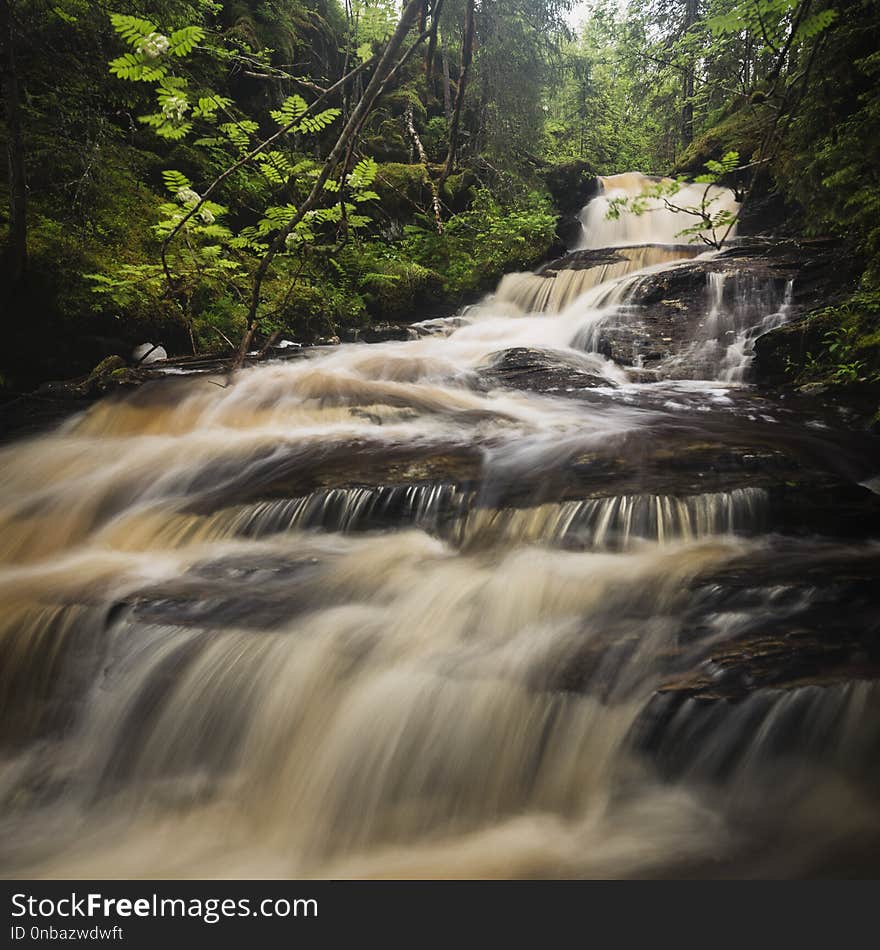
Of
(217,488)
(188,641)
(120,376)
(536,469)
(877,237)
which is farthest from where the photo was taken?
(120,376)

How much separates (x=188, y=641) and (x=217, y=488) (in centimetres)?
202

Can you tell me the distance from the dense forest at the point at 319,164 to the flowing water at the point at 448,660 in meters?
1.54

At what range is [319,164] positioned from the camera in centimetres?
946

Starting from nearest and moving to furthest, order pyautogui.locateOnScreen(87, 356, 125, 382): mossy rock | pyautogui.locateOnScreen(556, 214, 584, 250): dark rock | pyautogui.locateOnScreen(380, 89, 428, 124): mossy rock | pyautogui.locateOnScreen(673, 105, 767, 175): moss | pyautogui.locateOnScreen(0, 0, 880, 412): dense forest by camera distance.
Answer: pyautogui.locateOnScreen(0, 0, 880, 412): dense forest → pyautogui.locateOnScreen(87, 356, 125, 382): mossy rock → pyautogui.locateOnScreen(673, 105, 767, 175): moss → pyautogui.locateOnScreen(556, 214, 584, 250): dark rock → pyautogui.locateOnScreen(380, 89, 428, 124): mossy rock

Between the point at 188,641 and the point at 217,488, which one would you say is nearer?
the point at 188,641

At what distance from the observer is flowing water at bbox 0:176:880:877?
7.37 feet

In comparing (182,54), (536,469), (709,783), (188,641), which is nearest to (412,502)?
(536,469)

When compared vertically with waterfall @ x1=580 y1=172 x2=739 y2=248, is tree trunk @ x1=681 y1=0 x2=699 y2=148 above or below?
above

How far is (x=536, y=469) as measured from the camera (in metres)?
4.54

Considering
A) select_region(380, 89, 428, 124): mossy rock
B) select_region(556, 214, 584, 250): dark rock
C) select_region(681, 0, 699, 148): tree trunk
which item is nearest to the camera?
select_region(556, 214, 584, 250): dark rock

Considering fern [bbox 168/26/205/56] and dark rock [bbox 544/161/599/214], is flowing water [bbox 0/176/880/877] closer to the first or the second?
fern [bbox 168/26/205/56]

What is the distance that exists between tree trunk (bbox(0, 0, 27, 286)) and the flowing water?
242 cm

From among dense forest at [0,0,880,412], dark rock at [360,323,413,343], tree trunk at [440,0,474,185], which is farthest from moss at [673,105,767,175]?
tree trunk at [440,0,474,185]

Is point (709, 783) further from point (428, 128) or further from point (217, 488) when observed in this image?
point (428, 128)
